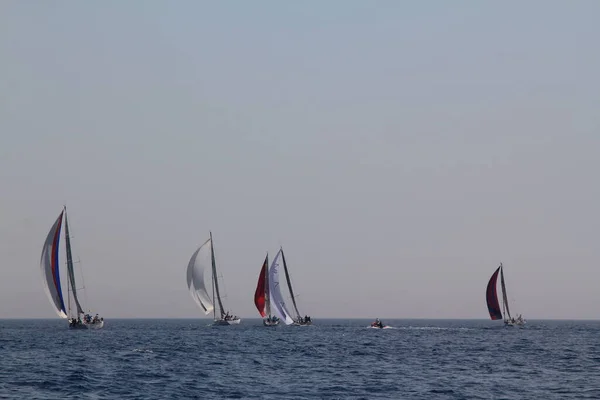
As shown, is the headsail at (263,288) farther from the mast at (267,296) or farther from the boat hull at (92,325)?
the boat hull at (92,325)

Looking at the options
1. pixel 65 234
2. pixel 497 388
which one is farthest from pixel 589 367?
pixel 65 234

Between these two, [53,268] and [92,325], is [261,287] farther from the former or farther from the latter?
[53,268]

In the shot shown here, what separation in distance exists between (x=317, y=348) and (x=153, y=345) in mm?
15899

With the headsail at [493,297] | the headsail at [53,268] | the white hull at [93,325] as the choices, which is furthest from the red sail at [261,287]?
the headsail at [493,297]

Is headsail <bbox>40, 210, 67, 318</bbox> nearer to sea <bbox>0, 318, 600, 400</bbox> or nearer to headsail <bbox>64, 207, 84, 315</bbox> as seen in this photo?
headsail <bbox>64, 207, 84, 315</bbox>

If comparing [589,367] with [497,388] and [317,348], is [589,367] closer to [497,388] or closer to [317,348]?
[497,388]

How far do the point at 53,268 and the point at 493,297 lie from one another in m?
79.7

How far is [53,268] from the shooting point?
103688 millimetres

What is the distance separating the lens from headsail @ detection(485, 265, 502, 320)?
5906 inches

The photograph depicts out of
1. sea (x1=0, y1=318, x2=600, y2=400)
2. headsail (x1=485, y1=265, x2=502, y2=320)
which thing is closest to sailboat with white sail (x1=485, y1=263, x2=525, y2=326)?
headsail (x1=485, y1=265, x2=502, y2=320)

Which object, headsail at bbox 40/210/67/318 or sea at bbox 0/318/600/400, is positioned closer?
sea at bbox 0/318/600/400

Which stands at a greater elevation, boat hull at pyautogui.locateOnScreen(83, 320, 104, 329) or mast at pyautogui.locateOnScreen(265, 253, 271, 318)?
mast at pyautogui.locateOnScreen(265, 253, 271, 318)

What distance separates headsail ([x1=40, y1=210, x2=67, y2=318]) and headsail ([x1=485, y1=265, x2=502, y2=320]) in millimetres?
76657

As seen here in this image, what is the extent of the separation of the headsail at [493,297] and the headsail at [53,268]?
251 ft
